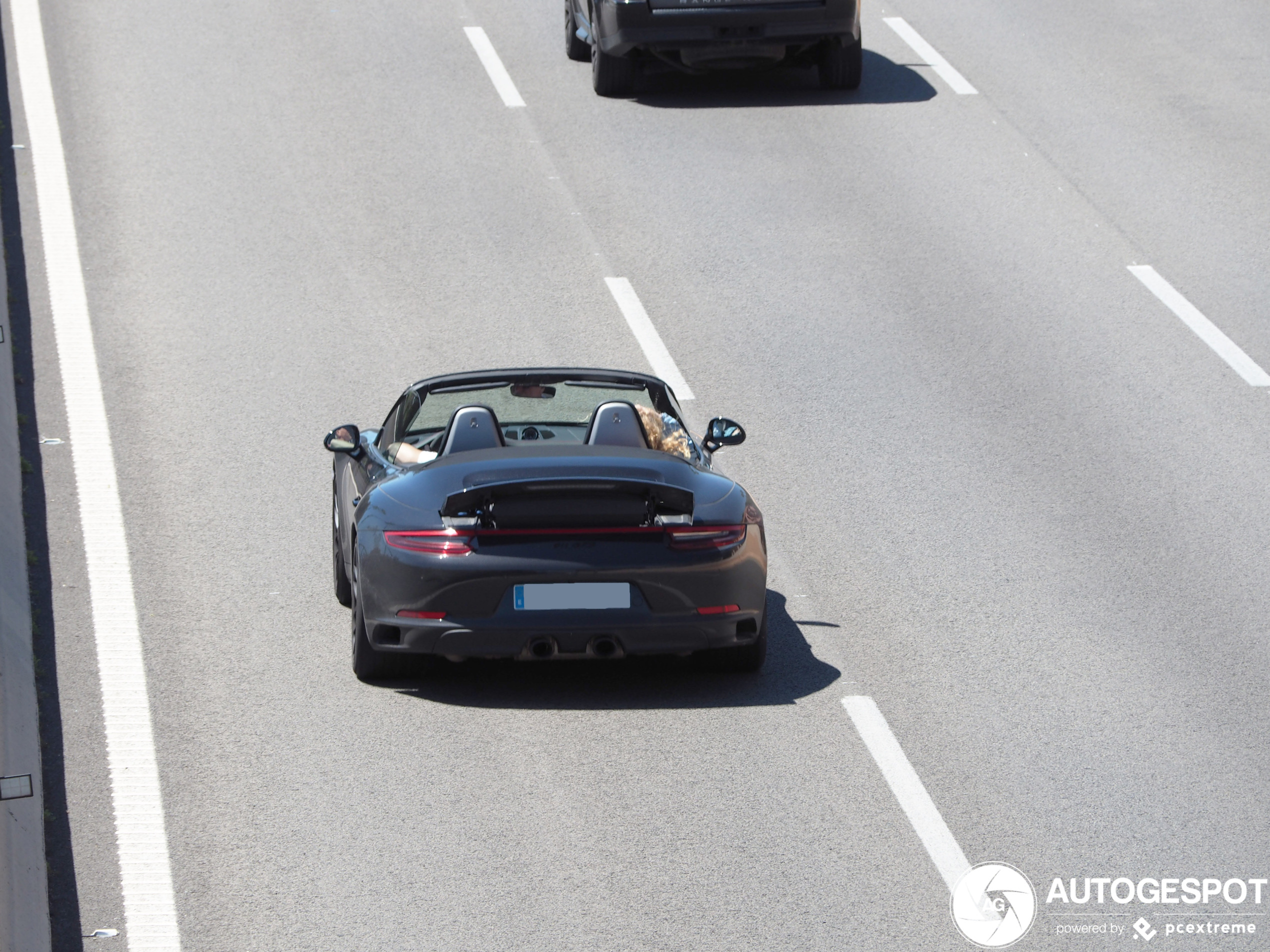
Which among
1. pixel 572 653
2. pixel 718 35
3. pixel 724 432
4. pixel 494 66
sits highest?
pixel 724 432

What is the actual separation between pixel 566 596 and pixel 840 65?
39.4ft

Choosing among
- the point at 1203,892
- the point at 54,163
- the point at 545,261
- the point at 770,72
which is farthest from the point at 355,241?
the point at 1203,892

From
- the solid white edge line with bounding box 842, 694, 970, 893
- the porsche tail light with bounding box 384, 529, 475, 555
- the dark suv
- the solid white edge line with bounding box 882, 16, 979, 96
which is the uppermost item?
the porsche tail light with bounding box 384, 529, 475, 555

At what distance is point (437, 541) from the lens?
295 inches

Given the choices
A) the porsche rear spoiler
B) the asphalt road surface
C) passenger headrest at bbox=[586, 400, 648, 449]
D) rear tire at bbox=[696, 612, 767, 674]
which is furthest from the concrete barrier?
rear tire at bbox=[696, 612, 767, 674]

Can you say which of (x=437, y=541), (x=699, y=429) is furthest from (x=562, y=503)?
(x=699, y=429)

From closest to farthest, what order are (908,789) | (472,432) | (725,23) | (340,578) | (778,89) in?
1. (908,789)
2. (472,432)
3. (340,578)
4. (725,23)
5. (778,89)

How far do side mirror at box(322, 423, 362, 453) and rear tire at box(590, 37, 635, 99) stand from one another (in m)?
10.0

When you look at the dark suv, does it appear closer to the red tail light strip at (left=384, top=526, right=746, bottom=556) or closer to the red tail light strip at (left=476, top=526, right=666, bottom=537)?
the red tail light strip at (left=384, top=526, right=746, bottom=556)

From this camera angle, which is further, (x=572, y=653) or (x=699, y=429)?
(x=699, y=429)

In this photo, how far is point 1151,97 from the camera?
18.5 m

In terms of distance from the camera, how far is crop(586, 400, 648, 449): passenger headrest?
8070 mm

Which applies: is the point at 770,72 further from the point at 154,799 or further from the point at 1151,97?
the point at 154,799

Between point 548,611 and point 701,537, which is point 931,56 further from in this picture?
point 548,611
